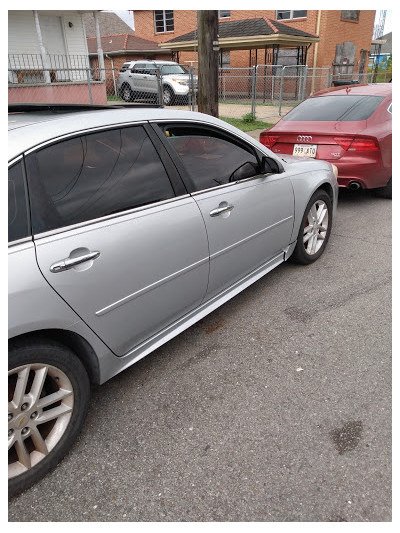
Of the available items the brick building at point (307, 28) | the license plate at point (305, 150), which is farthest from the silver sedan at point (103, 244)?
the brick building at point (307, 28)

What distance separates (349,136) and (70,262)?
4.62 meters

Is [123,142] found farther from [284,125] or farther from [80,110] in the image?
[284,125]

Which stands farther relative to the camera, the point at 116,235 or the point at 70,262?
the point at 116,235

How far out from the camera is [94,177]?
2.19 metres

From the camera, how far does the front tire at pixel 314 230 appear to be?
4.01 meters

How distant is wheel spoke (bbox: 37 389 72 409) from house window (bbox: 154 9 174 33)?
32251mm

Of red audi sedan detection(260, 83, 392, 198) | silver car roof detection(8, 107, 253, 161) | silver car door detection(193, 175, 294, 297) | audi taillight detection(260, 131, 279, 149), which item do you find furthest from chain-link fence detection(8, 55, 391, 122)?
silver car roof detection(8, 107, 253, 161)

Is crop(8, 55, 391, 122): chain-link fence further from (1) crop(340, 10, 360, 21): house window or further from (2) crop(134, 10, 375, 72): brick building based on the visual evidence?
(1) crop(340, 10, 360, 21): house window

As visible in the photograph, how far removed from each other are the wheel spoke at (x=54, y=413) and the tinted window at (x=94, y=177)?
0.86 metres

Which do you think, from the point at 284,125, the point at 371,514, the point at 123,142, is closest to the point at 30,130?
the point at 123,142

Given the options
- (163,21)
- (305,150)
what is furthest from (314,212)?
(163,21)

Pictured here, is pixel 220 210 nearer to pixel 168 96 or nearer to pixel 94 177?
pixel 94 177

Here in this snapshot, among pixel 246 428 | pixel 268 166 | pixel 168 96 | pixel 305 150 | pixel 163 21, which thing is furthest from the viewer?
pixel 163 21

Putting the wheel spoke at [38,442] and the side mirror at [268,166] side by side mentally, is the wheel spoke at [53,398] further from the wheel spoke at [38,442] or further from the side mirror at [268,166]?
the side mirror at [268,166]
